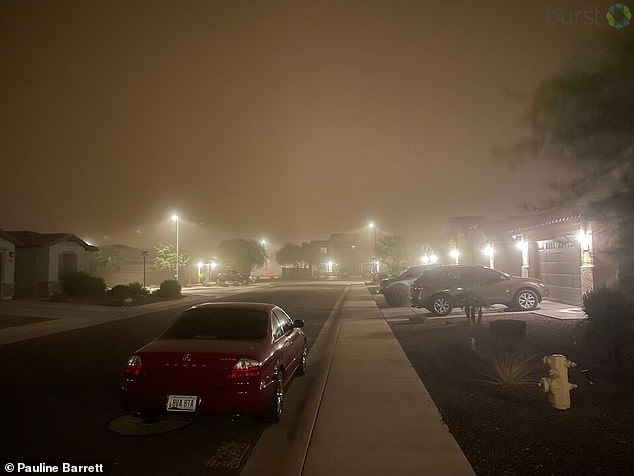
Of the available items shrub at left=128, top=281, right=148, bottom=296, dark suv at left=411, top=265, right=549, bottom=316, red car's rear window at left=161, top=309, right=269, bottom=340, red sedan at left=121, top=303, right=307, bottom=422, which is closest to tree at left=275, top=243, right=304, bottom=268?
shrub at left=128, top=281, right=148, bottom=296

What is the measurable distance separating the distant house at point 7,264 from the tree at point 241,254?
159ft

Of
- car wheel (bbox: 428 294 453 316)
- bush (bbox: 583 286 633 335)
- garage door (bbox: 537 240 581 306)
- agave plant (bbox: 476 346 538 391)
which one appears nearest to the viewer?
agave plant (bbox: 476 346 538 391)

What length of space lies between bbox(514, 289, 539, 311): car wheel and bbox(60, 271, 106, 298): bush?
2164 cm

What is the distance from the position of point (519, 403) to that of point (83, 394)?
606 centimetres

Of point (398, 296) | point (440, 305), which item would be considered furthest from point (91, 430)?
point (398, 296)

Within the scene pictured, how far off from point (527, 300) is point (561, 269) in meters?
3.65

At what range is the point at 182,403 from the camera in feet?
19.8

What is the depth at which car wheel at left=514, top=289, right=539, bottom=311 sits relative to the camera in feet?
61.6

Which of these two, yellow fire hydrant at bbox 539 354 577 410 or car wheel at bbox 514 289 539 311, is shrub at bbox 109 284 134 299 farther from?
yellow fire hydrant at bbox 539 354 577 410

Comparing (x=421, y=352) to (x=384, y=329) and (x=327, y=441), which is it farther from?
(x=327, y=441)

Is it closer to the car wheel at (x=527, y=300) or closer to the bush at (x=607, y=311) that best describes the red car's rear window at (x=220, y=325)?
the bush at (x=607, y=311)

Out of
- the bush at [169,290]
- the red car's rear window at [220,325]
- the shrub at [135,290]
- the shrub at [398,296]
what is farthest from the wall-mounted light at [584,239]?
the bush at [169,290]

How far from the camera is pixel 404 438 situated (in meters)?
5.90

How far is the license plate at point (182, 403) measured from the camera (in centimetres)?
602
